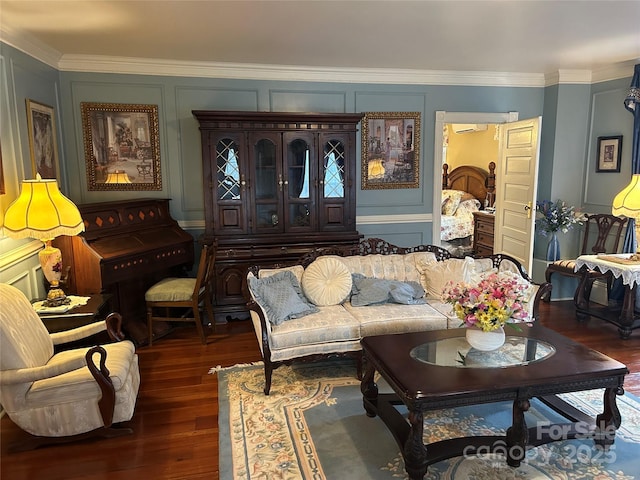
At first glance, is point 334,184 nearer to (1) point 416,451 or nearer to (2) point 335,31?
(2) point 335,31

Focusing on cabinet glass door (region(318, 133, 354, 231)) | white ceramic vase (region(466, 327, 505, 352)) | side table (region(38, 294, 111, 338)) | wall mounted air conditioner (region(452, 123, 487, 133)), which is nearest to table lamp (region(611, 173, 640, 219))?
white ceramic vase (region(466, 327, 505, 352))

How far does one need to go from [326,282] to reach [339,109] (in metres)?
2.25

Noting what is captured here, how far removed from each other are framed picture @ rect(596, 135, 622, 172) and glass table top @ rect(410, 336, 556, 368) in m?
3.19

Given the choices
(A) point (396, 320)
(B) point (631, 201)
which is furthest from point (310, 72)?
(B) point (631, 201)

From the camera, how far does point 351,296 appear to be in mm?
3688

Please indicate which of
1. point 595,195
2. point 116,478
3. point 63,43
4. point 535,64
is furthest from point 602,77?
point 116,478

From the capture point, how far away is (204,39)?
146 inches

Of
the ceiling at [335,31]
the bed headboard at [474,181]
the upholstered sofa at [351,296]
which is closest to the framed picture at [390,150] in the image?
the ceiling at [335,31]

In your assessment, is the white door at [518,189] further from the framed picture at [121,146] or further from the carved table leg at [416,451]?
the framed picture at [121,146]

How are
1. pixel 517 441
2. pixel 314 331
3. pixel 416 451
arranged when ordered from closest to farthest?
pixel 416 451
pixel 517 441
pixel 314 331

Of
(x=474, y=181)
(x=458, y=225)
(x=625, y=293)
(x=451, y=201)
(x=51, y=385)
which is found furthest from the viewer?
(x=474, y=181)

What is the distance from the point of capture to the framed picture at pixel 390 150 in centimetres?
513

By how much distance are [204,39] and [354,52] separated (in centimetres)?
133

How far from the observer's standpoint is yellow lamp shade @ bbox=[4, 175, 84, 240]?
9.37ft
